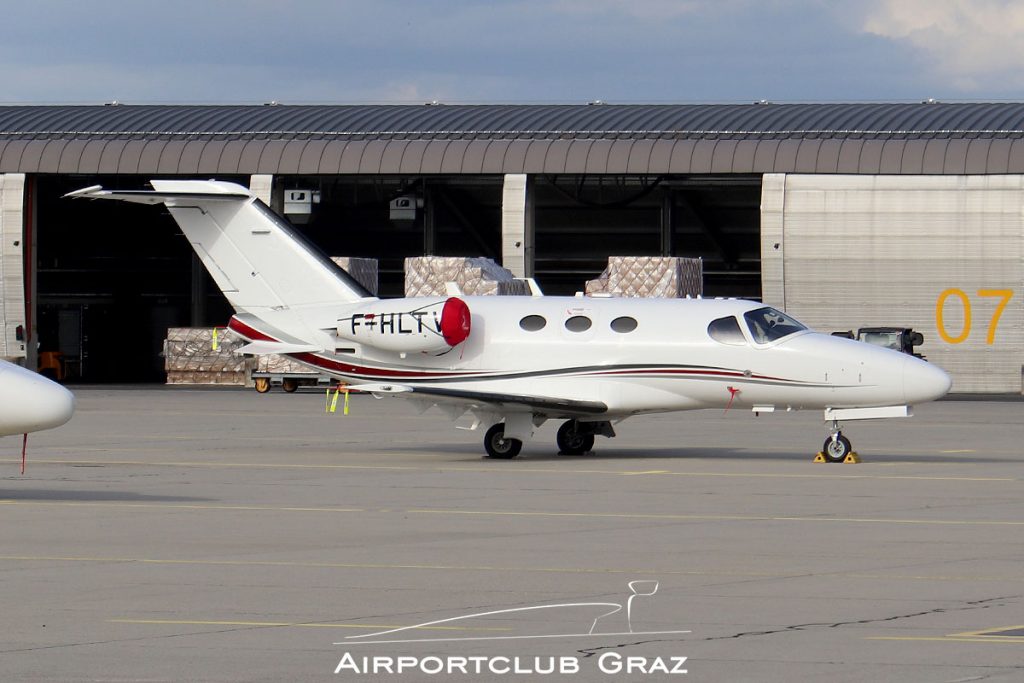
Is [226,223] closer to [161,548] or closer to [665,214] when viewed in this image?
[161,548]

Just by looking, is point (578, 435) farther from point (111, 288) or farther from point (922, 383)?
point (111, 288)

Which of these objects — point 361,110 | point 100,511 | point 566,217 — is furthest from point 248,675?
point 566,217

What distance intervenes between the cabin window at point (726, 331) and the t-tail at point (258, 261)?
5984 mm

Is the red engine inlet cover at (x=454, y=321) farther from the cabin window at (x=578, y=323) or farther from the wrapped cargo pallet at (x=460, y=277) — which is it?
the wrapped cargo pallet at (x=460, y=277)

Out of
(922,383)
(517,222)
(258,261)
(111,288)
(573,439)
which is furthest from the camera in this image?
(111,288)

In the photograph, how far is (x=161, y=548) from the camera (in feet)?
44.6

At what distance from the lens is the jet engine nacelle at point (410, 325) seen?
2417cm

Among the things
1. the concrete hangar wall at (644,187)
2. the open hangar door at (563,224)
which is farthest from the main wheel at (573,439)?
the open hangar door at (563,224)

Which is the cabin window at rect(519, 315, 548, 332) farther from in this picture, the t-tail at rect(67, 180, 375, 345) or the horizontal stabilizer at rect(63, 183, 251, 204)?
the horizontal stabilizer at rect(63, 183, 251, 204)

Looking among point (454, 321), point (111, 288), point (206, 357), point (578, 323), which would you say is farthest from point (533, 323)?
point (111, 288)

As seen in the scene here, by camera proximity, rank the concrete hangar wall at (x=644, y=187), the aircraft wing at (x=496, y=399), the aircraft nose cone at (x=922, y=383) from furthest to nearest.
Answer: the concrete hangar wall at (x=644, y=187)
the aircraft wing at (x=496, y=399)
the aircraft nose cone at (x=922, y=383)

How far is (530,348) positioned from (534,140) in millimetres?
27512

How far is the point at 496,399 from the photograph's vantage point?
23.2 metres

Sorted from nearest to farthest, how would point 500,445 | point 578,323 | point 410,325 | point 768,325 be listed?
point 768,325 → point 500,445 → point 578,323 → point 410,325
